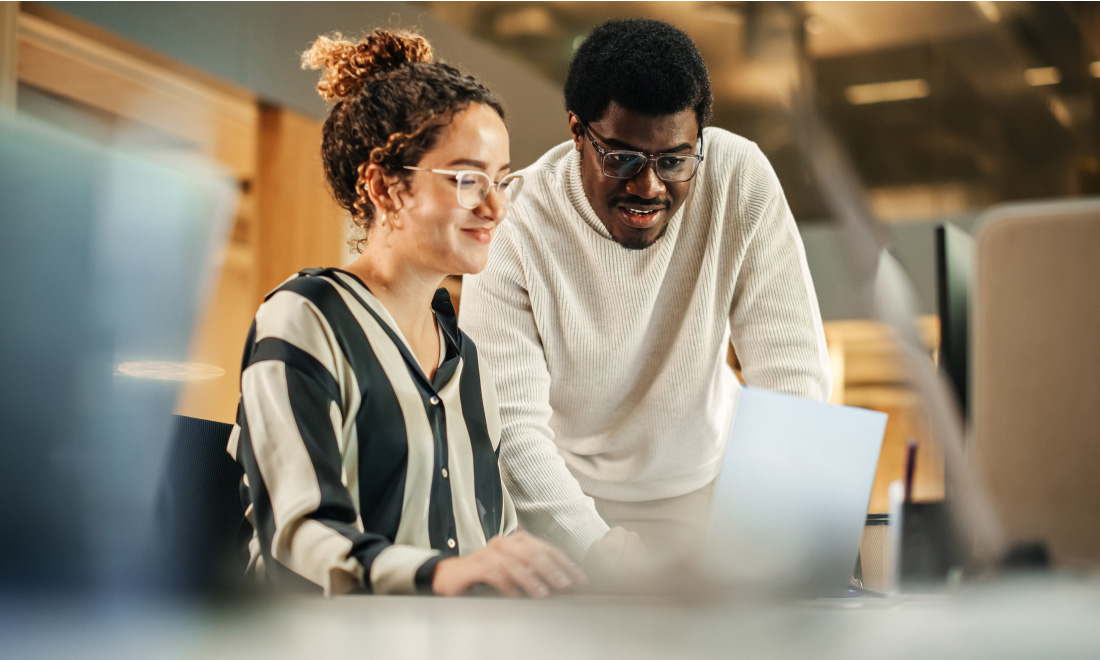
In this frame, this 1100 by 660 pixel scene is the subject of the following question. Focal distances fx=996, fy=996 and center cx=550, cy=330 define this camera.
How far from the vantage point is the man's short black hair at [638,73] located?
1.36m

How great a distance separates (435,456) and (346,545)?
242mm

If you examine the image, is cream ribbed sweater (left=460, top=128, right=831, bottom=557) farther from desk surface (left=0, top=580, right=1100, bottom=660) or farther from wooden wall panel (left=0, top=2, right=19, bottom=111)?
wooden wall panel (left=0, top=2, right=19, bottom=111)

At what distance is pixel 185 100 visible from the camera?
3.60 meters

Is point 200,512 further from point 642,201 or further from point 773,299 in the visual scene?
point 773,299

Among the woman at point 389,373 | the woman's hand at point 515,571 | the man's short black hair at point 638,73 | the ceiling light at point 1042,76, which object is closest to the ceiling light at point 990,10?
the ceiling light at point 1042,76

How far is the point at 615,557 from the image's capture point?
43.8 inches

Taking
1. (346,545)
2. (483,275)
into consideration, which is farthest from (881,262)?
(483,275)

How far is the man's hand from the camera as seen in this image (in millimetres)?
1076

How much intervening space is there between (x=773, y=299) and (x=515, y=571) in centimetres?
93

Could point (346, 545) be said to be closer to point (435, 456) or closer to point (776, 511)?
point (435, 456)

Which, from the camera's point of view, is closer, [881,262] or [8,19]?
[881,262]

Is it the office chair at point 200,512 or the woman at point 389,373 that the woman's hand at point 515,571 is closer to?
the woman at point 389,373

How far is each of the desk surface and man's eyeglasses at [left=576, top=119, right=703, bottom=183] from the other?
2.81 ft

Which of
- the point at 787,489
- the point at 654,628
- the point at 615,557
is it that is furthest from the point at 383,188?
the point at 654,628
